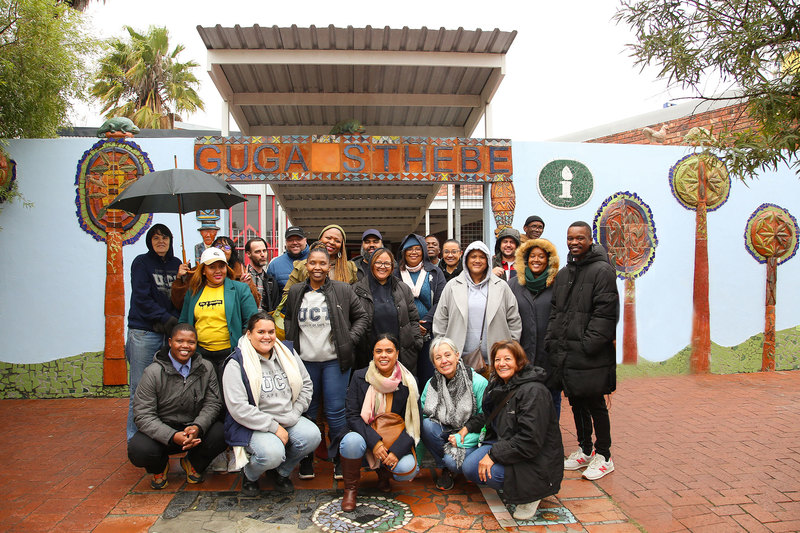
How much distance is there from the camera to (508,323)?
415cm

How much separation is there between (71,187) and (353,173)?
3.15 m

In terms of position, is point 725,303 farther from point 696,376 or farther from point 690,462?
point 690,462

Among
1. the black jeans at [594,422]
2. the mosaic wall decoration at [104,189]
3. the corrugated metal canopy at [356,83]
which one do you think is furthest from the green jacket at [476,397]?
the mosaic wall decoration at [104,189]

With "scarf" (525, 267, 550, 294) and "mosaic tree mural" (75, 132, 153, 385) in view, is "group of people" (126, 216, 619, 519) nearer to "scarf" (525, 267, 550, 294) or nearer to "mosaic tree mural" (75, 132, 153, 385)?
"scarf" (525, 267, 550, 294)

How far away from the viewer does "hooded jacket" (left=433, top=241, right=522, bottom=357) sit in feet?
13.4

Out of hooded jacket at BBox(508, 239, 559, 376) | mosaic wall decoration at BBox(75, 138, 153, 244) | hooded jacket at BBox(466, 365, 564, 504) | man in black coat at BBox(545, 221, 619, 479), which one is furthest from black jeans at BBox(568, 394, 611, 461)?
mosaic wall decoration at BBox(75, 138, 153, 244)

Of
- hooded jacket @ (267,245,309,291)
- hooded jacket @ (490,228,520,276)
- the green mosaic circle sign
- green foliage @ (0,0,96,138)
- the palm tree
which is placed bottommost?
hooded jacket @ (267,245,309,291)

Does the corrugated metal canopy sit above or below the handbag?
above

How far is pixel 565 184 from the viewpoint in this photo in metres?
6.64

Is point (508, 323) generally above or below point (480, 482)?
above

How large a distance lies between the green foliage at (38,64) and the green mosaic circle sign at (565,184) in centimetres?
554

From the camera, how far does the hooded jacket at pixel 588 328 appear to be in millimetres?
3699

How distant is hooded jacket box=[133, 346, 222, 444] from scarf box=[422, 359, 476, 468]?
1500 millimetres

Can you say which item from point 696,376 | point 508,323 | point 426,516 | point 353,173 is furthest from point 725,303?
point 426,516
